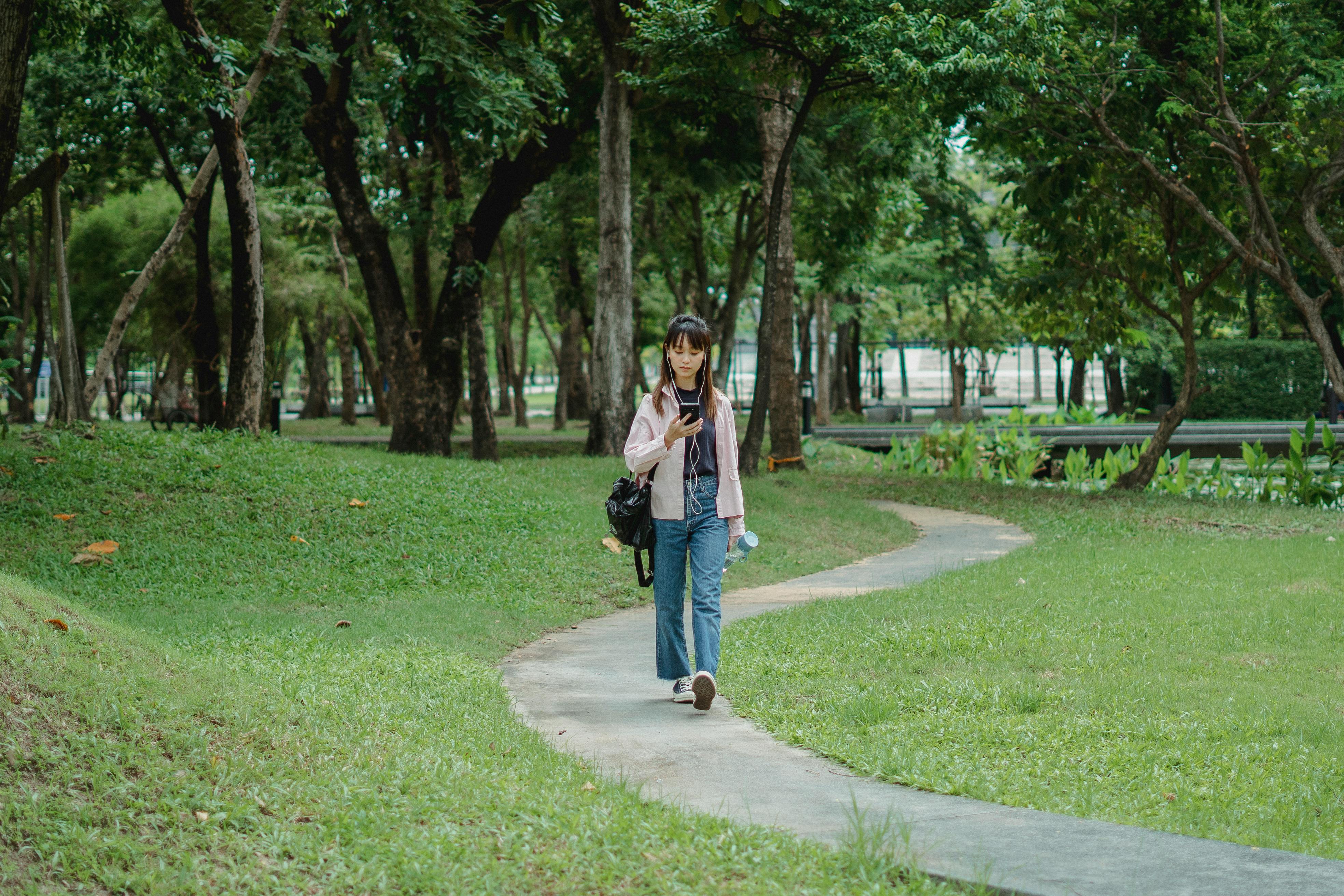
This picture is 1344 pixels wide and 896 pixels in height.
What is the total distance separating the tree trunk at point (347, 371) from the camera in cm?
3541

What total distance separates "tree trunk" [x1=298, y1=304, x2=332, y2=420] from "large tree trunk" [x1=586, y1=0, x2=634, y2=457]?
24027 millimetres

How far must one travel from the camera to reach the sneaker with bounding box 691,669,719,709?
548 centimetres

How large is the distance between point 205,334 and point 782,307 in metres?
10.4

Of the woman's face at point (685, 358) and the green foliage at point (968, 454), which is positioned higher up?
the woman's face at point (685, 358)

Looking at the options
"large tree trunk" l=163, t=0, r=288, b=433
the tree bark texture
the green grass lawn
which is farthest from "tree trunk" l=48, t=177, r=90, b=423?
the green grass lawn

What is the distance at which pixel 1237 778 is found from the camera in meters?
4.39

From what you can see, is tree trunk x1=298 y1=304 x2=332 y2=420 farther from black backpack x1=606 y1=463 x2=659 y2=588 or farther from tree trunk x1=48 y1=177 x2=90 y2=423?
black backpack x1=606 y1=463 x2=659 y2=588

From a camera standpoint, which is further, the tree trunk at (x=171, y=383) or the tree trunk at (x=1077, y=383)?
the tree trunk at (x=1077, y=383)

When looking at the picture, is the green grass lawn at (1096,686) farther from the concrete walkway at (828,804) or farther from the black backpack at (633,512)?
the black backpack at (633,512)

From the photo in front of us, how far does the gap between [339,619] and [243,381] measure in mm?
6604

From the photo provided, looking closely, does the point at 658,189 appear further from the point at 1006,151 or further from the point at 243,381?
the point at 243,381

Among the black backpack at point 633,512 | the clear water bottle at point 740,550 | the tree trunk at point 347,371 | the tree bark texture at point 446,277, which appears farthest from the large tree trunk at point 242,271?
the tree trunk at point 347,371

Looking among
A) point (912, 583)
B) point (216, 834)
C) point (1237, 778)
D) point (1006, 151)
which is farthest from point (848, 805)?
point (1006, 151)

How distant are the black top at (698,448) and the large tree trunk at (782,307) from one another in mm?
10730
